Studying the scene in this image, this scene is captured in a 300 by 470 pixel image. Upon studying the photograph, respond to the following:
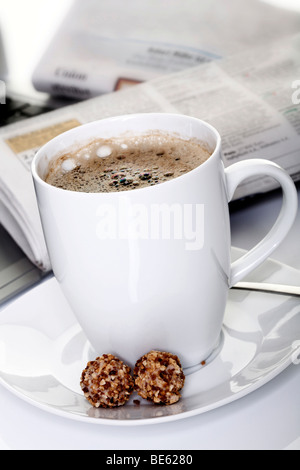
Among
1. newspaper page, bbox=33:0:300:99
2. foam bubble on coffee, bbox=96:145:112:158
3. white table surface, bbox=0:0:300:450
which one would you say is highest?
foam bubble on coffee, bbox=96:145:112:158

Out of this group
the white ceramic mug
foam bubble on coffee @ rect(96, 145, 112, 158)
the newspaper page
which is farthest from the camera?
A: the newspaper page

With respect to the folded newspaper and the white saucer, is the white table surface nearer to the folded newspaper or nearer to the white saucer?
the white saucer

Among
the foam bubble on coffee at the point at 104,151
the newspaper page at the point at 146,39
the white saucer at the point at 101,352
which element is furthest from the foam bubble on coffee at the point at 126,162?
the newspaper page at the point at 146,39

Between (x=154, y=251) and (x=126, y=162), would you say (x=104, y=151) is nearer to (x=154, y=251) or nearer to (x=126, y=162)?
(x=126, y=162)

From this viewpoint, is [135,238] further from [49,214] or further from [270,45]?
[270,45]

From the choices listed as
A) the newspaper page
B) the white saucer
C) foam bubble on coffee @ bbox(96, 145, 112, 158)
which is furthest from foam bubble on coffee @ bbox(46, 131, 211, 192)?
the newspaper page
